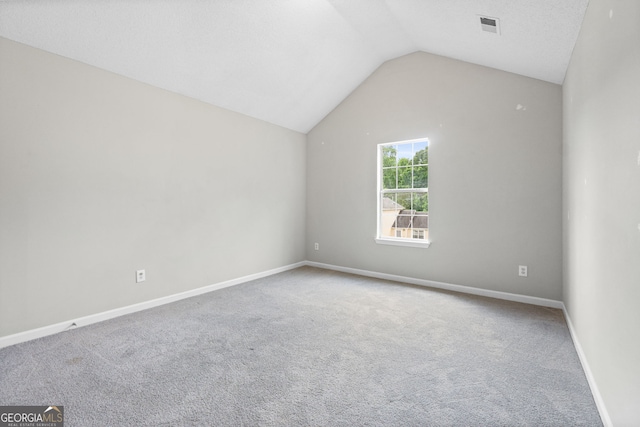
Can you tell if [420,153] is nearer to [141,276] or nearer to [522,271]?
[522,271]

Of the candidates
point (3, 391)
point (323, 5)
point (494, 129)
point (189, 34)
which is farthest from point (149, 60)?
point (494, 129)

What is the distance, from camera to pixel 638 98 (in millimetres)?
1142

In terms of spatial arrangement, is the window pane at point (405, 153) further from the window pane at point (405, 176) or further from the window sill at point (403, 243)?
the window sill at point (403, 243)

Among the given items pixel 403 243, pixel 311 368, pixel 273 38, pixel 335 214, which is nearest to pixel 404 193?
pixel 403 243

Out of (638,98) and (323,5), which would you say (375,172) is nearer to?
(323,5)

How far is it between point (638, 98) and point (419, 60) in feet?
10.7

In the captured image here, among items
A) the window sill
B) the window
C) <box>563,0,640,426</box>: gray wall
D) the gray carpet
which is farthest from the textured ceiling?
the gray carpet

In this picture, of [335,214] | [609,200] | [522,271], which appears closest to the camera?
[609,200]

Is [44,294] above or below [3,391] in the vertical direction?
above

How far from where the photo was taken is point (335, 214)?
4.88 metres

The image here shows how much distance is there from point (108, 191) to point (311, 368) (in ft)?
8.09

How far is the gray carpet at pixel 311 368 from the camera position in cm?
158

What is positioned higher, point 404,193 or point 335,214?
point 404,193

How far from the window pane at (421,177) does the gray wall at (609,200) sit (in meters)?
1.76
